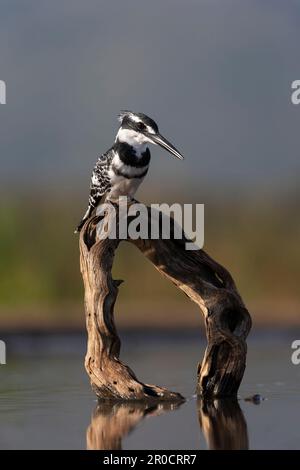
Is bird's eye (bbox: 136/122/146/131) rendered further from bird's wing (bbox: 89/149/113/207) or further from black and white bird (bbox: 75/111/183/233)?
bird's wing (bbox: 89/149/113/207)

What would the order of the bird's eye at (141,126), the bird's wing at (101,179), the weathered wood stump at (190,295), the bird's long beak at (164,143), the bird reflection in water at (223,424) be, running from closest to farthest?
1. the bird reflection in water at (223,424)
2. the weathered wood stump at (190,295)
3. the bird's long beak at (164,143)
4. the bird's eye at (141,126)
5. the bird's wing at (101,179)

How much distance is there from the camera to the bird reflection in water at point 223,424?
954 centimetres

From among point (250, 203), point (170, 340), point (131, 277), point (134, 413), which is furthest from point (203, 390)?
point (250, 203)

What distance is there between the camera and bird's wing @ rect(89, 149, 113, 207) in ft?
40.4

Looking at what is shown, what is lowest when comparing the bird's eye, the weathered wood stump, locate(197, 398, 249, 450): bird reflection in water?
locate(197, 398, 249, 450): bird reflection in water

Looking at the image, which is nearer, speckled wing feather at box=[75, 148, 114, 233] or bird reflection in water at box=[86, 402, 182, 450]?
bird reflection in water at box=[86, 402, 182, 450]

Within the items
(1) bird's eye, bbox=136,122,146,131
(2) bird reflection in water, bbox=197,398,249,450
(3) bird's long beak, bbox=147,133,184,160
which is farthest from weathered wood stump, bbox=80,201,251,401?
(1) bird's eye, bbox=136,122,146,131

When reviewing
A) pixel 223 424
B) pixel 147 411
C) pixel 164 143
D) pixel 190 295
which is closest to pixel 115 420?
pixel 147 411

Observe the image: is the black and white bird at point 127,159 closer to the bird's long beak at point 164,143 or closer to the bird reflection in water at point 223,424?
the bird's long beak at point 164,143

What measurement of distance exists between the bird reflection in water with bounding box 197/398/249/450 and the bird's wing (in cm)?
210

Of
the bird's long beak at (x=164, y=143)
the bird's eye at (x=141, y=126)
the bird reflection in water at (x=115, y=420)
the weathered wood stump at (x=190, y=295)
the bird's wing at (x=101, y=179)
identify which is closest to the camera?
the bird reflection in water at (x=115, y=420)

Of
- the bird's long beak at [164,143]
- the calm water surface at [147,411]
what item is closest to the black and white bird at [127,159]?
the bird's long beak at [164,143]

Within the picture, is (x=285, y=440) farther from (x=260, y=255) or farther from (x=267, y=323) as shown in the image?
(x=260, y=255)

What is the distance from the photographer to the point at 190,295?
11.4 metres
